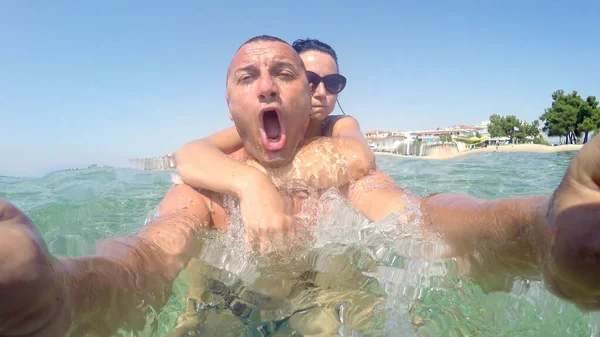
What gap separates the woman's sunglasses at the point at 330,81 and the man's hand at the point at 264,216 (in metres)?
1.83

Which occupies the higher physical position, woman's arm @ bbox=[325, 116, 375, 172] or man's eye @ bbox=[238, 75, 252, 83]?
man's eye @ bbox=[238, 75, 252, 83]

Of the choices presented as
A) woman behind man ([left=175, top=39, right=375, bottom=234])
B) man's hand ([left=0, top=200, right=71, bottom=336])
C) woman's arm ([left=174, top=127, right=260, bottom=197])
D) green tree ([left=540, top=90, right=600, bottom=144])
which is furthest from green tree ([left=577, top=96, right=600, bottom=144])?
man's hand ([left=0, top=200, right=71, bottom=336])

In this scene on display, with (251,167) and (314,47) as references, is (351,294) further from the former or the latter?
(314,47)

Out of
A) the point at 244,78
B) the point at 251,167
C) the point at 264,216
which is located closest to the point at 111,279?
the point at 264,216

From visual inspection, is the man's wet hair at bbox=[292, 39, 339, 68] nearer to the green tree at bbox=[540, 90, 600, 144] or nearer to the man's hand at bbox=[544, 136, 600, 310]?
the man's hand at bbox=[544, 136, 600, 310]

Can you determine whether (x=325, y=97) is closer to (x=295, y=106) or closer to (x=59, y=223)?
(x=295, y=106)

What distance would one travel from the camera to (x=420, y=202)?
6.92ft

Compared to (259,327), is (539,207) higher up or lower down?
higher up

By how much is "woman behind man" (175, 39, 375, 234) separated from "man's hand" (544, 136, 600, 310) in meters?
1.32

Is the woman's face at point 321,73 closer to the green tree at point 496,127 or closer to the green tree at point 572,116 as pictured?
the green tree at point 572,116

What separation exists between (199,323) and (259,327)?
0.32 meters

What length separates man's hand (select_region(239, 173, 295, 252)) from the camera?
2.10 metres

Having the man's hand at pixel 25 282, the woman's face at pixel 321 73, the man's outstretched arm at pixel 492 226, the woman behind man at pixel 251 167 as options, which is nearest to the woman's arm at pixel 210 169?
the woman behind man at pixel 251 167

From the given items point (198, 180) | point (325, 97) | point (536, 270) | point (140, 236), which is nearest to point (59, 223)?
point (198, 180)
